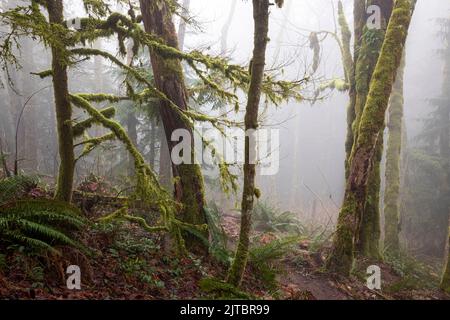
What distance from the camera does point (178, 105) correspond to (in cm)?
714

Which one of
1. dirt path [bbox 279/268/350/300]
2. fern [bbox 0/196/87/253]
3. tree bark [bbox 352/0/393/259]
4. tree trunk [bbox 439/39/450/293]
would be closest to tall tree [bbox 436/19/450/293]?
tree trunk [bbox 439/39/450/293]

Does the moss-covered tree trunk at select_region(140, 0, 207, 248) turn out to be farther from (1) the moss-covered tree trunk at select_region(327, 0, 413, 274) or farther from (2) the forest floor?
(1) the moss-covered tree trunk at select_region(327, 0, 413, 274)

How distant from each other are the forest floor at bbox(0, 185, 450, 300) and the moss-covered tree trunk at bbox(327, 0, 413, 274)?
63 centimetres

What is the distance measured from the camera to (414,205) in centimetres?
1977

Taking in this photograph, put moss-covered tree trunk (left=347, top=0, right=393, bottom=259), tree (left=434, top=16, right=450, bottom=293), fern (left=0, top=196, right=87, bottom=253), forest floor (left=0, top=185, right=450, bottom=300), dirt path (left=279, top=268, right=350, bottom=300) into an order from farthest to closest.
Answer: tree (left=434, top=16, right=450, bottom=293)
moss-covered tree trunk (left=347, top=0, right=393, bottom=259)
dirt path (left=279, top=268, right=350, bottom=300)
fern (left=0, top=196, right=87, bottom=253)
forest floor (left=0, top=185, right=450, bottom=300)

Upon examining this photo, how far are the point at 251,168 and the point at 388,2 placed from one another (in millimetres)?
7144

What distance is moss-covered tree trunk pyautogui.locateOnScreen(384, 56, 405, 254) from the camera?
1207cm

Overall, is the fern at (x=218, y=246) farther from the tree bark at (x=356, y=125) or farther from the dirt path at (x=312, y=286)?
the tree bark at (x=356, y=125)

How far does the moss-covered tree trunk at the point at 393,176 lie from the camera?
12.1 m

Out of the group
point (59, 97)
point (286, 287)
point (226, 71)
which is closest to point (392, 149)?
point (286, 287)

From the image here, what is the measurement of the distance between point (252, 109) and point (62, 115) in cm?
289

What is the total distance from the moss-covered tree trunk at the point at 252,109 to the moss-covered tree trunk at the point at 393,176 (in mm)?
8137

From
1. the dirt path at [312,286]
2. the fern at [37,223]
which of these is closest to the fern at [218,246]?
the dirt path at [312,286]
